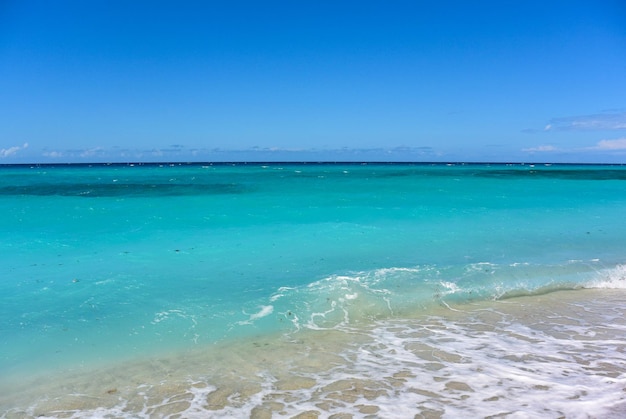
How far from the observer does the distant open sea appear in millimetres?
4246

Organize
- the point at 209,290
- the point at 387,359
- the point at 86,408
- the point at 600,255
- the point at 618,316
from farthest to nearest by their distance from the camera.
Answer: the point at 600,255, the point at 209,290, the point at 618,316, the point at 387,359, the point at 86,408

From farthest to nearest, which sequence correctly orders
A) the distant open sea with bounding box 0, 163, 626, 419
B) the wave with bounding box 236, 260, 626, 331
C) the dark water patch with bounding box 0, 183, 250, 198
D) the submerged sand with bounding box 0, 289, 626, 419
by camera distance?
1. the dark water patch with bounding box 0, 183, 250, 198
2. the wave with bounding box 236, 260, 626, 331
3. the distant open sea with bounding box 0, 163, 626, 419
4. the submerged sand with bounding box 0, 289, 626, 419

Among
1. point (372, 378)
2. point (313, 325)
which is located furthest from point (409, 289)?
point (372, 378)

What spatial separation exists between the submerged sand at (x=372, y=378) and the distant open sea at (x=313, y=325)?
22mm

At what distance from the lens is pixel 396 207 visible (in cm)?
2048

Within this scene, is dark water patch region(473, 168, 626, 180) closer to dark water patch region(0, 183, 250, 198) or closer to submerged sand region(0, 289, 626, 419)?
dark water patch region(0, 183, 250, 198)

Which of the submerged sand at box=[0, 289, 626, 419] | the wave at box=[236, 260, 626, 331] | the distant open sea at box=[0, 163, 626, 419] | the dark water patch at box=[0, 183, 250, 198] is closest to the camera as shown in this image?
the submerged sand at box=[0, 289, 626, 419]

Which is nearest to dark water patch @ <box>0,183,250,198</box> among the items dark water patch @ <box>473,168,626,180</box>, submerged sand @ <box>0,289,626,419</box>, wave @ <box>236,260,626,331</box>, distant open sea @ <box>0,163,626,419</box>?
distant open sea @ <box>0,163,626,419</box>

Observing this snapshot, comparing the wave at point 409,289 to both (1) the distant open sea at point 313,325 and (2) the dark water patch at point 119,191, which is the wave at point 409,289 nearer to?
(1) the distant open sea at point 313,325

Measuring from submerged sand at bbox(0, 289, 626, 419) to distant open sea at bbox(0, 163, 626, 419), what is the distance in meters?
0.02

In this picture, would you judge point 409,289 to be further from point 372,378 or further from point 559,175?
point 559,175

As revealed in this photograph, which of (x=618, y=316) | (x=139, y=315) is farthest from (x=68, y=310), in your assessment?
(x=618, y=316)

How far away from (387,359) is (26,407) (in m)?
3.76

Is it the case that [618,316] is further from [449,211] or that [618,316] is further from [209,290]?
[449,211]
